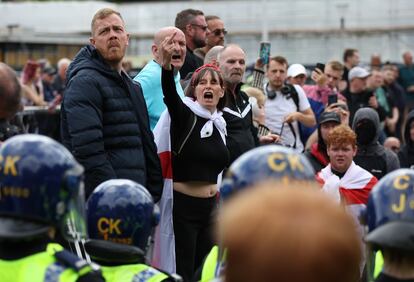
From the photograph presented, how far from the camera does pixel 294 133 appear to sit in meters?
10.6

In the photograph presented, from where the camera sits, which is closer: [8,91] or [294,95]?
[8,91]

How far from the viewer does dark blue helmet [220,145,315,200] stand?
12.1 feet

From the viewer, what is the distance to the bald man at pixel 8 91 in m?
4.71

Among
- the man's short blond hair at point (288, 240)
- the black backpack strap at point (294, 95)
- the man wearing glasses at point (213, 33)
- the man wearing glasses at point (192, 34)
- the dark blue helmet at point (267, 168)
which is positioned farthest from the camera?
the black backpack strap at point (294, 95)

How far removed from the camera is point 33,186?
3990mm

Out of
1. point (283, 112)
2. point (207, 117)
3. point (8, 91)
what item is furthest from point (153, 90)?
point (8, 91)

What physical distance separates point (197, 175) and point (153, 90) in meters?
0.90

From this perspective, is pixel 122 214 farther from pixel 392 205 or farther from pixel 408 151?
pixel 408 151

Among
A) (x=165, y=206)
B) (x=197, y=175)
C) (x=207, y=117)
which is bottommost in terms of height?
(x=165, y=206)

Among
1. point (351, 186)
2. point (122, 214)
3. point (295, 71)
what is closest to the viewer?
point (122, 214)

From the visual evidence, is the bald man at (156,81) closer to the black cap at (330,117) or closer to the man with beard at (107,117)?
the man with beard at (107,117)

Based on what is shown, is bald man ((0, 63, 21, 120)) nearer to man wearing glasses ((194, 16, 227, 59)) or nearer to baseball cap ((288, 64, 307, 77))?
man wearing glasses ((194, 16, 227, 59))

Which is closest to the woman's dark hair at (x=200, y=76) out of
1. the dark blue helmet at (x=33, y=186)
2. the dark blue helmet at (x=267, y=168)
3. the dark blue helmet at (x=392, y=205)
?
the dark blue helmet at (x=392, y=205)

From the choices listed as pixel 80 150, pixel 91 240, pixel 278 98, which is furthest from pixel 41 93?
pixel 91 240
